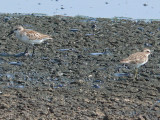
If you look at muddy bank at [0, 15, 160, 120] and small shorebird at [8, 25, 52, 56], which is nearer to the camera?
muddy bank at [0, 15, 160, 120]

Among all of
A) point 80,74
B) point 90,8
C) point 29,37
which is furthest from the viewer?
point 90,8

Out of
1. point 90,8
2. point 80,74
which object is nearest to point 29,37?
point 80,74

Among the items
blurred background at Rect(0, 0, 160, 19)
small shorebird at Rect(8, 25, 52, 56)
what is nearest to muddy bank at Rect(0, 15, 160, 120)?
small shorebird at Rect(8, 25, 52, 56)

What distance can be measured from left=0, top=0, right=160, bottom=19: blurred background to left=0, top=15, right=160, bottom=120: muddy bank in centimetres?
279

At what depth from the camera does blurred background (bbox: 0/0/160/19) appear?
21734mm

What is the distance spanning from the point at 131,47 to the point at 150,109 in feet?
18.0

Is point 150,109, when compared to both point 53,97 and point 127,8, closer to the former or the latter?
point 53,97

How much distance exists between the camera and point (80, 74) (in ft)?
41.9

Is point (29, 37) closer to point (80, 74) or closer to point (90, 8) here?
point (80, 74)

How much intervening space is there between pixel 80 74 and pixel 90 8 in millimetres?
10831

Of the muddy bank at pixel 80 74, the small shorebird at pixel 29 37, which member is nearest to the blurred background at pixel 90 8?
the muddy bank at pixel 80 74

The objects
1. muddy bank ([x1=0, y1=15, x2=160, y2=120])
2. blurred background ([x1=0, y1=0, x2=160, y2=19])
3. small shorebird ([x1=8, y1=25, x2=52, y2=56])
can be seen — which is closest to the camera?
muddy bank ([x1=0, y1=15, x2=160, y2=120])

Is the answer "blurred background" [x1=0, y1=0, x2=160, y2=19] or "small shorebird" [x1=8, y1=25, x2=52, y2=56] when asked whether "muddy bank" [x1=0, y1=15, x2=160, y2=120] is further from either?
"blurred background" [x1=0, y1=0, x2=160, y2=19]

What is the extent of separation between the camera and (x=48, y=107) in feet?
33.9
